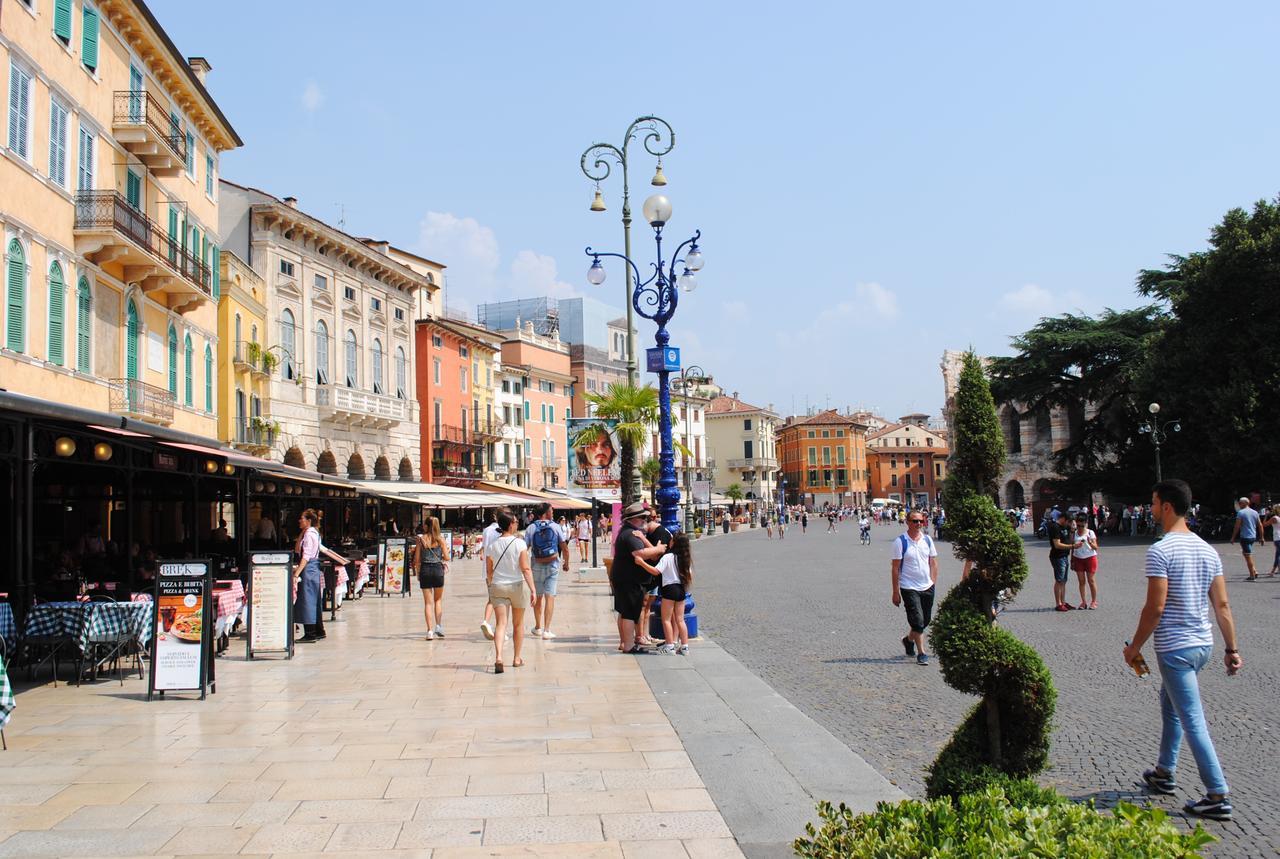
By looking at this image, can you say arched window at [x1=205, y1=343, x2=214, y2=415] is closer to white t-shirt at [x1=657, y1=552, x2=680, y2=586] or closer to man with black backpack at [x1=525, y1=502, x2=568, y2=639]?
man with black backpack at [x1=525, y1=502, x2=568, y2=639]

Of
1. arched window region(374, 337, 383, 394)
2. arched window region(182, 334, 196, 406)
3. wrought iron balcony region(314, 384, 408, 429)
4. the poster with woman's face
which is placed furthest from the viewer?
arched window region(374, 337, 383, 394)

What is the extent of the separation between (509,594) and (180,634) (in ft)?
10.4

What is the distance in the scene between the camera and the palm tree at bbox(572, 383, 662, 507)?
23.2m

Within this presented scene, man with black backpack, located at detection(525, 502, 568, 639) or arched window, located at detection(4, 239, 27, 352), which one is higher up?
arched window, located at detection(4, 239, 27, 352)

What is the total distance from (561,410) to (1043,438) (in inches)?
1412

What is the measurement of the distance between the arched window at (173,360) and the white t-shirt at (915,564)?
2002cm

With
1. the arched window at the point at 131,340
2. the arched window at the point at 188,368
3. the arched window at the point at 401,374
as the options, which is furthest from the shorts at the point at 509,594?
the arched window at the point at 401,374

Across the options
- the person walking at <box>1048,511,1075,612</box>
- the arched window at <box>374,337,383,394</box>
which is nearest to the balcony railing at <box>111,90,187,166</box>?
the person walking at <box>1048,511,1075,612</box>

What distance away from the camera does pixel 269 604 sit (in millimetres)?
12305

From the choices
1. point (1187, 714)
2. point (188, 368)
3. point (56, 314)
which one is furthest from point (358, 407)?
point (1187, 714)

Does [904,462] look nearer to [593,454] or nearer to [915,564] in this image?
[593,454]

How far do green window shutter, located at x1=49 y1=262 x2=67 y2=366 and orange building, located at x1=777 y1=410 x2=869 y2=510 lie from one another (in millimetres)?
122490

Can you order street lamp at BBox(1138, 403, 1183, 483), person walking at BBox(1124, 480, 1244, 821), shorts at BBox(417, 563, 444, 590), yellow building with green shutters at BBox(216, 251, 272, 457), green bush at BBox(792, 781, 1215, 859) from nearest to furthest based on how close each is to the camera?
green bush at BBox(792, 781, 1215, 859) → person walking at BBox(1124, 480, 1244, 821) → shorts at BBox(417, 563, 444, 590) → yellow building with green shutters at BBox(216, 251, 272, 457) → street lamp at BBox(1138, 403, 1183, 483)

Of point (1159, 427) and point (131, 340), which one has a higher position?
point (131, 340)
